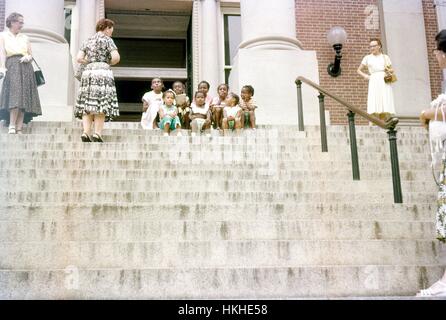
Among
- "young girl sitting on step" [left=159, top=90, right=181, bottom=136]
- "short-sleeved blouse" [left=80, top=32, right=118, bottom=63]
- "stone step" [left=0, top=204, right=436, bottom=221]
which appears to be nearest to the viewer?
"stone step" [left=0, top=204, right=436, bottom=221]

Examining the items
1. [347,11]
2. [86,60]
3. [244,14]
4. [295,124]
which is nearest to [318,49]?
[347,11]

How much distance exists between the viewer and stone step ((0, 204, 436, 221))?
520 cm

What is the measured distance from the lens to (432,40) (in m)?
14.0

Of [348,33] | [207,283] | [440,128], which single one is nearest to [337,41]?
[348,33]

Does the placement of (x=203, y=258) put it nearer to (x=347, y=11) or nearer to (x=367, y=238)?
(x=367, y=238)

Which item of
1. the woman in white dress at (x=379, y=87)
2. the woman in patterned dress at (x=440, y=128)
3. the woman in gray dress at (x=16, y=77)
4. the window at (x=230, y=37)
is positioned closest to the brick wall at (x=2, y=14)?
the window at (x=230, y=37)

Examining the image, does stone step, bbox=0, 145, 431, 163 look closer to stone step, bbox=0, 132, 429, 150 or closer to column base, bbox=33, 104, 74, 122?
stone step, bbox=0, 132, 429, 150

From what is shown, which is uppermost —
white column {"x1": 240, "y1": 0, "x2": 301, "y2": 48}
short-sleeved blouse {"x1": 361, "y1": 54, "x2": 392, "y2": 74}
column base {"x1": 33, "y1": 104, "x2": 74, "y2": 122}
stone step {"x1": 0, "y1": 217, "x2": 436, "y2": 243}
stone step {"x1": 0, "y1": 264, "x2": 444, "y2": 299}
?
white column {"x1": 240, "y1": 0, "x2": 301, "y2": 48}

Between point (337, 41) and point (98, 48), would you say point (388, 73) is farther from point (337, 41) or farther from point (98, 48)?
point (98, 48)

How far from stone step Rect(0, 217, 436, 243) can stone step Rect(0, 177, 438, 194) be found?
0.90 m

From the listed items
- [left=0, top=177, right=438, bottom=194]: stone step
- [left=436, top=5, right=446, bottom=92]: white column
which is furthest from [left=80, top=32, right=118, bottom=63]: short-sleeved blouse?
[left=436, top=5, right=446, bottom=92]: white column

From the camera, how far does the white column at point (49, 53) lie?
10141mm

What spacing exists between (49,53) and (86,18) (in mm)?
3538

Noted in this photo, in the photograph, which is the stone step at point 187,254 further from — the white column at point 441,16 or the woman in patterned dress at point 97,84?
the white column at point 441,16
